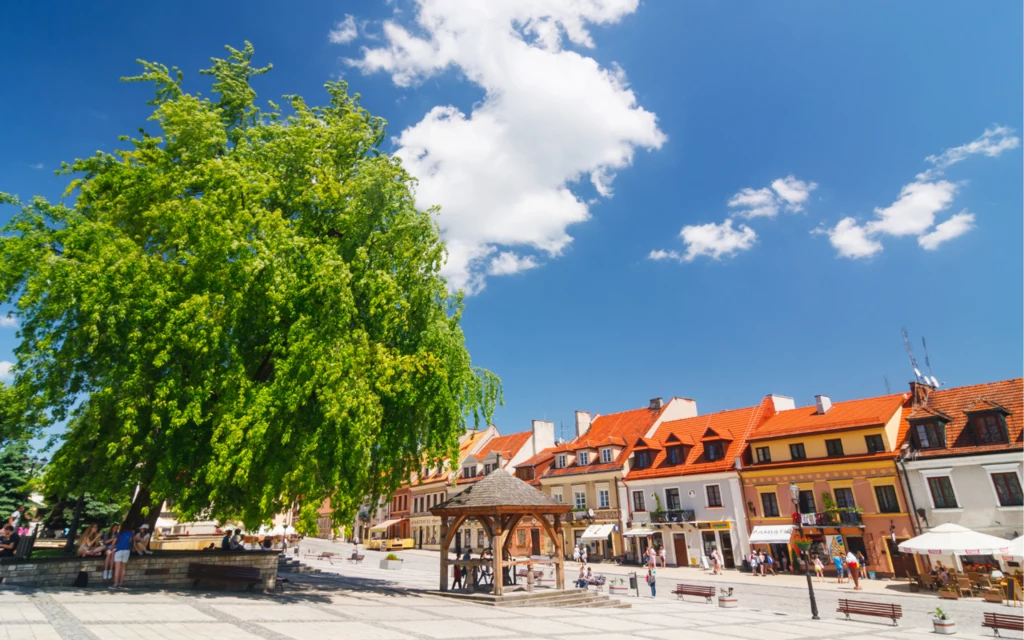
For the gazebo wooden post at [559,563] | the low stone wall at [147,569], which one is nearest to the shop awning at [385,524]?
the gazebo wooden post at [559,563]

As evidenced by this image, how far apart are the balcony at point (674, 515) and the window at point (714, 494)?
1.58 metres

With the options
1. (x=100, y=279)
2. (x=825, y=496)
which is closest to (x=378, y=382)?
(x=100, y=279)

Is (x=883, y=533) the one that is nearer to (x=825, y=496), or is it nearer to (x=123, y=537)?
(x=825, y=496)

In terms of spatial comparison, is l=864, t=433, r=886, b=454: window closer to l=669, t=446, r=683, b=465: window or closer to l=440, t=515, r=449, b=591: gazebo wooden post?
l=669, t=446, r=683, b=465: window

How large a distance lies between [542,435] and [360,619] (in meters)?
44.1

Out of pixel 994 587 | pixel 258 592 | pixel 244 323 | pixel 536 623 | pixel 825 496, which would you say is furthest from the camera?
pixel 825 496

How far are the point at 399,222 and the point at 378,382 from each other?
524cm

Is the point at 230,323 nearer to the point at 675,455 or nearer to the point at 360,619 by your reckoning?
the point at 360,619

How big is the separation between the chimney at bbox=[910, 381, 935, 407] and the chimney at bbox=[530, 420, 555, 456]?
31.0 metres

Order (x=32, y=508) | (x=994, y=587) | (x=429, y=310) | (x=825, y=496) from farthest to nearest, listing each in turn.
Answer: (x=825, y=496)
(x=32, y=508)
(x=994, y=587)
(x=429, y=310)

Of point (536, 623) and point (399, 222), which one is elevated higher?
point (399, 222)

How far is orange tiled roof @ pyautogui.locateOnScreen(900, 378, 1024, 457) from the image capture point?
29047 millimetres

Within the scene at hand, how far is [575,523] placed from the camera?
45438 mm

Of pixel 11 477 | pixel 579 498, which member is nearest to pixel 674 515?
pixel 579 498
